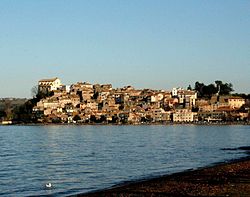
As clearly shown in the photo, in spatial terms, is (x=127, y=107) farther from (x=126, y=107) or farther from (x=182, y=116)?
(x=182, y=116)

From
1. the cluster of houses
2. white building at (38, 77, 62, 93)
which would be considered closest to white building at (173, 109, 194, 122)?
the cluster of houses

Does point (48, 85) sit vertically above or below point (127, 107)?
above

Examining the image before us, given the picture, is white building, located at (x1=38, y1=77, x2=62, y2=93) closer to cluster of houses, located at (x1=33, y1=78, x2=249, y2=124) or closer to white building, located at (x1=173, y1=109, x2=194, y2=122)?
cluster of houses, located at (x1=33, y1=78, x2=249, y2=124)

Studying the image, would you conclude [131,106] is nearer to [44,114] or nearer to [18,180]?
[44,114]

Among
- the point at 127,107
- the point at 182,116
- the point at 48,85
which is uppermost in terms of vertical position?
the point at 48,85

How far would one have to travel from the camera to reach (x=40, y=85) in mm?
190125

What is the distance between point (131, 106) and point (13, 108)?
157 ft

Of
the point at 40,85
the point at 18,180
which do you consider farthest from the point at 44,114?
the point at 18,180

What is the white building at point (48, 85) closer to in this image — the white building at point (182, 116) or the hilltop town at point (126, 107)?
the hilltop town at point (126, 107)

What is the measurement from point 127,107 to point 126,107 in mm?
600

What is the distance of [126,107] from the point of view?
17388 cm

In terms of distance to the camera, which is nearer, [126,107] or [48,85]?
[126,107]

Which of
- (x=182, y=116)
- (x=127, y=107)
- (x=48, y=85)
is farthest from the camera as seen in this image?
(x=48, y=85)

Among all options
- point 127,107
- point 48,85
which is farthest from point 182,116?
point 48,85
